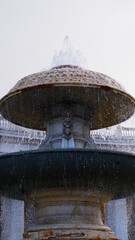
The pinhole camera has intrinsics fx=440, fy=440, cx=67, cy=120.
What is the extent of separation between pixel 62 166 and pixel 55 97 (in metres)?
1.54

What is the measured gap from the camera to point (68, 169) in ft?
17.5

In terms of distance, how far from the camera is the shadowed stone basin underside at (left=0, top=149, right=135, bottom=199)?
5.23 meters

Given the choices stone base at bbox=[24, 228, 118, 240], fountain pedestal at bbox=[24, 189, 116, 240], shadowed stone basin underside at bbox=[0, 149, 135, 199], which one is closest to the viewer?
shadowed stone basin underside at bbox=[0, 149, 135, 199]

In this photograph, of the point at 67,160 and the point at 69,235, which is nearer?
the point at 67,160

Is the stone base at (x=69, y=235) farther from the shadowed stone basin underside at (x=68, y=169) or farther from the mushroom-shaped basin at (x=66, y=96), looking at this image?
the mushroom-shaped basin at (x=66, y=96)

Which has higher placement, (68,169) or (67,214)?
(68,169)

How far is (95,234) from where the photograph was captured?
18.4 feet

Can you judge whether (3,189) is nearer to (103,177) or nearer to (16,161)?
(16,161)

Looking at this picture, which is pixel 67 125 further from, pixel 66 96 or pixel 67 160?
pixel 67 160

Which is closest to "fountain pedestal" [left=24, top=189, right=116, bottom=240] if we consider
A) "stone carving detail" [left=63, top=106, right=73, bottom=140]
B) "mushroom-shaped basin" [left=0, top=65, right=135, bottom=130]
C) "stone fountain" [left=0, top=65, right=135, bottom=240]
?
"stone fountain" [left=0, top=65, right=135, bottom=240]

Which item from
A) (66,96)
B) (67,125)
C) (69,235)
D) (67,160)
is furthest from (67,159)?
(66,96)

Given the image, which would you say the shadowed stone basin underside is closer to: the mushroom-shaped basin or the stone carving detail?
the stone carving detail

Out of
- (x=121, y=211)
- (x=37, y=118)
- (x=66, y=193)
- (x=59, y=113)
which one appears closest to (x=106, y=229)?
(x=66, y=193)

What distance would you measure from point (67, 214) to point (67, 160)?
998 millimetres
